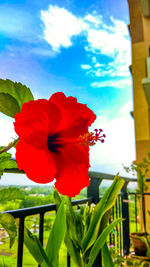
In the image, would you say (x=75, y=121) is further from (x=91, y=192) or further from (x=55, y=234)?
(x=91, y=192)

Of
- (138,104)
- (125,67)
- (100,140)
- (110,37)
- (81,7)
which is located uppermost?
(81,7)

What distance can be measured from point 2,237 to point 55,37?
30.5 ft

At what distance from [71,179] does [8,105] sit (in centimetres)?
13

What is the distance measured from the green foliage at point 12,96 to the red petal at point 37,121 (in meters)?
0.04

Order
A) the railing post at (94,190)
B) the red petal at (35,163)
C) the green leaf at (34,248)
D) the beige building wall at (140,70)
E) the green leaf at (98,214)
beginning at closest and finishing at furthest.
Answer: the red petal at (35,163) < the green leaf at (34,248) < the green leaf at (98,214) < the railing post at (94,190) < the beige building wall at (140,70)

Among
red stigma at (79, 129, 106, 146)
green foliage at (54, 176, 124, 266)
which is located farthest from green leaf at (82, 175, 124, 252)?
red stigma at (79, 129, 106, 146)

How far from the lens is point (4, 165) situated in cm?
35

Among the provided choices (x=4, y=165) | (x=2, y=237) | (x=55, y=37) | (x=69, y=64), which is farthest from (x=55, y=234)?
(x=69, y=64)

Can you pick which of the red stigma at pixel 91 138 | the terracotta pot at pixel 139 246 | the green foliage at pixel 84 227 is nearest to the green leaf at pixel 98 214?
the green foliage at pixel 84 227

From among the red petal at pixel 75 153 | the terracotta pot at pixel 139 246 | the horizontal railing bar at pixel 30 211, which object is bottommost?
the terracotta pot at pixel 139 246

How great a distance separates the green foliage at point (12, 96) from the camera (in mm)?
305

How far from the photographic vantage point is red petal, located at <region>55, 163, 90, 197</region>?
1.03 ft

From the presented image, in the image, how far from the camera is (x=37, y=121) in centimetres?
30

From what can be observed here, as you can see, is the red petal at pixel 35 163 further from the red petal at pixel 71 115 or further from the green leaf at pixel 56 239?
the green leaf at pixel 56 239
